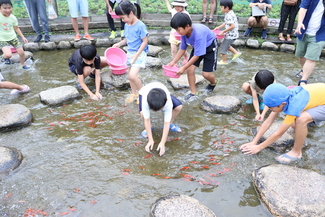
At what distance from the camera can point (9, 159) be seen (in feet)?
10.3

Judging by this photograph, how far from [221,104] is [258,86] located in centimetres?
77

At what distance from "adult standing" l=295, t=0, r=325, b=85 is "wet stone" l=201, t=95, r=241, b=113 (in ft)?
4.71

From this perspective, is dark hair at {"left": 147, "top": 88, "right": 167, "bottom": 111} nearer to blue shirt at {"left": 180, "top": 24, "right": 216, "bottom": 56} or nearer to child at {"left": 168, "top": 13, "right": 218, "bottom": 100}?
child at {"left": 168, "top": 13, "right": 218, "bottom": 100}

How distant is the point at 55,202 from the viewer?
2.70 metres

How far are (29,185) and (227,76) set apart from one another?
4.46 meters

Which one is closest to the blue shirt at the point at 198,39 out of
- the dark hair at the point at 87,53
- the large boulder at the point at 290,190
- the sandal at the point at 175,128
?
the sandal at the point at 175,128

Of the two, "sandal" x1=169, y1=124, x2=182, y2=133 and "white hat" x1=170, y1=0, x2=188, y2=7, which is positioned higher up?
"white hat" x1=170, y1=0, x2=188, y2=7

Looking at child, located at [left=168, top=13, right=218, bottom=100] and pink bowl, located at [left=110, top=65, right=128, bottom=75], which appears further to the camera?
pink bowl, located at [left=110, top=65, right=128, bottom=75]

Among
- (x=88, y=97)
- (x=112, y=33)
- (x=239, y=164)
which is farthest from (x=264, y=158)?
(x=112, y=33)

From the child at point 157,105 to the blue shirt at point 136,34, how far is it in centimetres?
169

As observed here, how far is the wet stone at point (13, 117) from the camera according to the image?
3.87 metres

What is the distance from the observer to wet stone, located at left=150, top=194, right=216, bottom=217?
2431 millimetres

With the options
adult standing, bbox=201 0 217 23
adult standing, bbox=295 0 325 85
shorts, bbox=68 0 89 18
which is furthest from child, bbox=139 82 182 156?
adult standing, bbox=201 0 217 23

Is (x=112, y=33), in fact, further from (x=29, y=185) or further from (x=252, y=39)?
(x=29, y=185)
